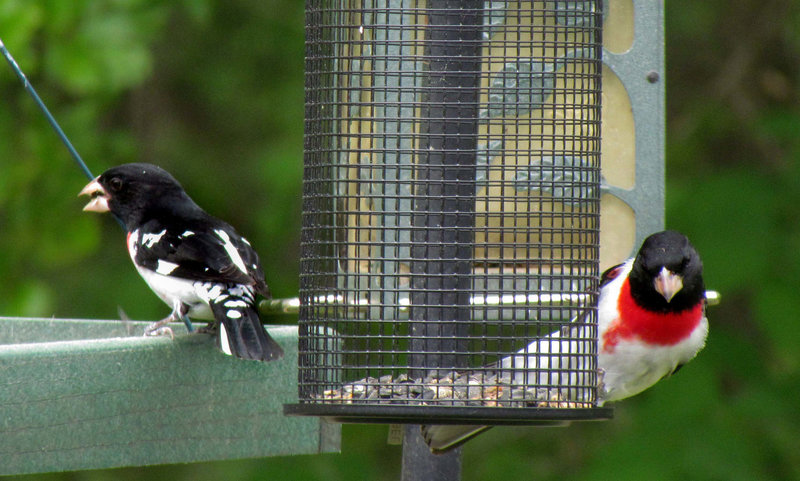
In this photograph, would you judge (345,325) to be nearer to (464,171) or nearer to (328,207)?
(328,207)

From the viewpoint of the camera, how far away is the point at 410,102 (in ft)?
13.1

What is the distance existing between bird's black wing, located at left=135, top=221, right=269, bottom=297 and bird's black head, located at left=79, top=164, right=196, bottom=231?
0.95 feet

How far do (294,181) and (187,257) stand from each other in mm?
2614

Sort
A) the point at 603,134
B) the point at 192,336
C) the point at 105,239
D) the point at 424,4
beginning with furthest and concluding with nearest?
the point at 105,239, the point at 603,134, the point at 192,336, the point at 424,4

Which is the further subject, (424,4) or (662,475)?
(662,475)

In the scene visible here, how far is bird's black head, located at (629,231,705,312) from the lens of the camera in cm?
408

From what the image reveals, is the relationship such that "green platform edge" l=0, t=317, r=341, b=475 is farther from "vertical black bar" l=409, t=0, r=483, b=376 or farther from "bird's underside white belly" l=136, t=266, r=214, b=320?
"vertical black bar" l=409, t=0, r=483, b=376

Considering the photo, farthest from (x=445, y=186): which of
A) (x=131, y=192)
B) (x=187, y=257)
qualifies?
(x=131, y=192)

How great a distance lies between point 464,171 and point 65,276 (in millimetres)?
4951

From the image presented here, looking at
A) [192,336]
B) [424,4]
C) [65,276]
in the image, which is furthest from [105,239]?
[424,4]

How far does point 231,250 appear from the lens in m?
4.77

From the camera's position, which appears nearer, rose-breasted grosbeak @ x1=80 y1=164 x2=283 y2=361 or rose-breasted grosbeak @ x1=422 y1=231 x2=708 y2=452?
rose-breasted grosbeak @ x1=422 y1=231 x2=708 y2=452

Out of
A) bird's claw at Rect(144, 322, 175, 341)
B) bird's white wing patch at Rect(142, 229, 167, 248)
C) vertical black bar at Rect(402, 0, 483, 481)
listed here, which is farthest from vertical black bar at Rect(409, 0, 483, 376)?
bird's white wing patch at Rect(142, 229, 167, 248)

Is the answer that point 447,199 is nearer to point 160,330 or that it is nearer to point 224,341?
point 224,341
